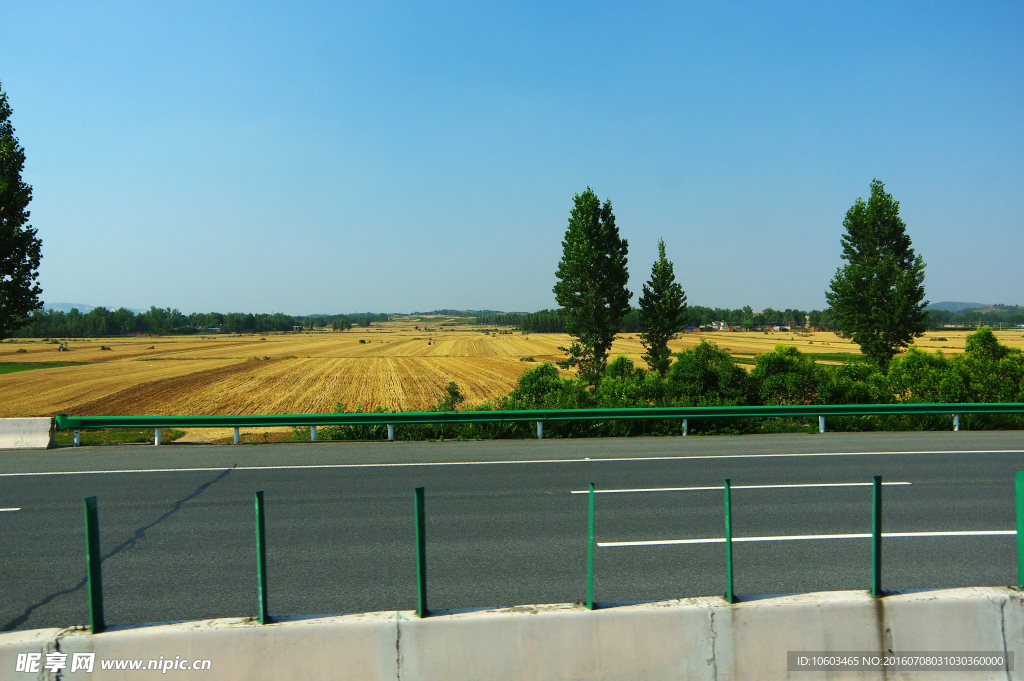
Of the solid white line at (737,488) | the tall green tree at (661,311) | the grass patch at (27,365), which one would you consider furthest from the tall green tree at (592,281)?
the grass patch at (27,365)

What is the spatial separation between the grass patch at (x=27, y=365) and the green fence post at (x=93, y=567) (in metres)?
83.0

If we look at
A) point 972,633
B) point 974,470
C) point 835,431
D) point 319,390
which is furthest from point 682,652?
point 319,390

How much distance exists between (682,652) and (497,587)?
2.58 meters

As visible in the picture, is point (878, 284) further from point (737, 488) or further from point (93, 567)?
point (93, 567)

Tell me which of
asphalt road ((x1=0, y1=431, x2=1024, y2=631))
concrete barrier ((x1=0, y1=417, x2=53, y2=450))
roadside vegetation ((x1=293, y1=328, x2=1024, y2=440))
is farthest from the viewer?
roadside vegetation ((x1=293, y1=328, x2=1024, y2=440))

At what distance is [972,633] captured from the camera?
4.63 m

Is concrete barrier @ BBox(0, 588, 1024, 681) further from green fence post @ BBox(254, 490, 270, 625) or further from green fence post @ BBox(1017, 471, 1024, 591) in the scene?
green fence post @ BBox(1017, 471, 1024, 591)

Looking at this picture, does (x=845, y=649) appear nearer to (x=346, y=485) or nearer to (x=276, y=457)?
(x=346, y=485)

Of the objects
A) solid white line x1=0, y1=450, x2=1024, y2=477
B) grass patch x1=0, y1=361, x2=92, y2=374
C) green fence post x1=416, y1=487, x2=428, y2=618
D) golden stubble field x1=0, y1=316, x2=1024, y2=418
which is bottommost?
golden stubble field x1=0, y1=316, x2=1024, y2=418

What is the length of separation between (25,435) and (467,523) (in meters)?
13.4

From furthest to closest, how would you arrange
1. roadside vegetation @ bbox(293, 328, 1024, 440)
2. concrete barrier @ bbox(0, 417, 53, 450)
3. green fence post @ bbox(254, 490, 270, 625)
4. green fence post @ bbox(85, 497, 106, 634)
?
roadside vegetation @ bbox(293, 328, 1024, 440), concrete barrier @ bbox(0, 417, 53, 450), green fence post @ bbox(254, 490, 270, 625), green fence post @ bbox(85, 497, 106, 634)

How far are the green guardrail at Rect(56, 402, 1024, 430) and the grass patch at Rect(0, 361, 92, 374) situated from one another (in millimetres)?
69747

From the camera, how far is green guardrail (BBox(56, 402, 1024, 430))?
1605 centimetres

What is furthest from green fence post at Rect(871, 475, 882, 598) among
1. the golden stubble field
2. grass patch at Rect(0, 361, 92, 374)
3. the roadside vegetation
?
grass patch at Rect(0, 361, 92, 374)
